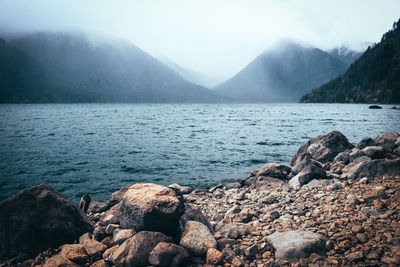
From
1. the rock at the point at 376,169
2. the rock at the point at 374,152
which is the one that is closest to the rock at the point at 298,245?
the rock at the point at 376,169

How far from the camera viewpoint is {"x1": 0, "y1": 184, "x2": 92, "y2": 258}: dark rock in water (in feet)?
18.8

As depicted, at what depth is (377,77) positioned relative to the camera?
565 ft

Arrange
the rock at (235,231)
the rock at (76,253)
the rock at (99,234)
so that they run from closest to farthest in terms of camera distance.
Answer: the rock at (76,253)
the rock at (235,231)
the rock at (99,234)

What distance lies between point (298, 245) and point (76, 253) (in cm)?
520

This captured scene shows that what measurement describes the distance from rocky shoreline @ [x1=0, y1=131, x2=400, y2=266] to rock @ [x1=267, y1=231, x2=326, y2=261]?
0.06 ft

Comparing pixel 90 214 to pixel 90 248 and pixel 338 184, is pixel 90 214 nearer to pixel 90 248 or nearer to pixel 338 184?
pixel 90 248

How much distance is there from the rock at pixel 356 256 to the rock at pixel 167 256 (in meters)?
3.34

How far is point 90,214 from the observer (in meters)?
9.41

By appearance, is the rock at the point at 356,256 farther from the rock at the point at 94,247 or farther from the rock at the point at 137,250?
the rock at the point at 94,247

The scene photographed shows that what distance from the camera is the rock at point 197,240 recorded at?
5301 millimetres

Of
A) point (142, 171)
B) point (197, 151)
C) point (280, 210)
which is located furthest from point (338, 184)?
point (197, 151)

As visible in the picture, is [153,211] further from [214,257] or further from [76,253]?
[76,253]

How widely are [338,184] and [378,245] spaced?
16.4 feet

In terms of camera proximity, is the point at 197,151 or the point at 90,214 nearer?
the point at 90,214
